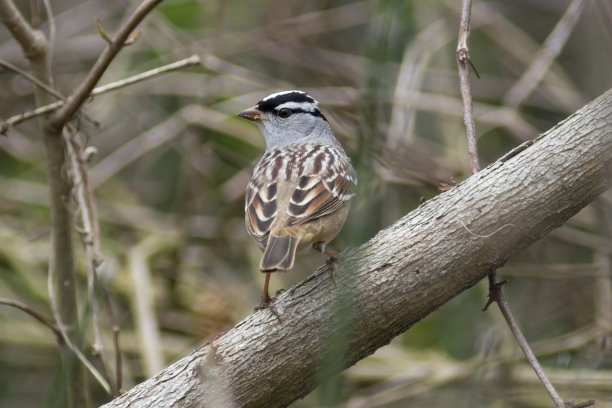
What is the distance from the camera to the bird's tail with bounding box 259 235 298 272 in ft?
10.6

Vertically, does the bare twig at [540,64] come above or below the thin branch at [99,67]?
above

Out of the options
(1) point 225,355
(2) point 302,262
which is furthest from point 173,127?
(1) point 225,355

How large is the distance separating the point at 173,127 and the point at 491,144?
10.5ft

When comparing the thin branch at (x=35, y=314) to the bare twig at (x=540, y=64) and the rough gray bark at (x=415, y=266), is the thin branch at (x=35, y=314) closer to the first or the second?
the rough gray bark at (x=415, y=266)

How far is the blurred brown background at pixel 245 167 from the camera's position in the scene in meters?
5.93

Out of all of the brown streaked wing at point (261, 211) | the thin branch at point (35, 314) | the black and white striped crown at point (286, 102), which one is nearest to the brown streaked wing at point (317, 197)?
the brown streaked wing at point (261, 211)

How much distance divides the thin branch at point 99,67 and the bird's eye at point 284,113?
68.6 inches

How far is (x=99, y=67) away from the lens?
3.52m

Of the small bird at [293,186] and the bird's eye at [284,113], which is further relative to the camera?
the bird's eye at [284,113]

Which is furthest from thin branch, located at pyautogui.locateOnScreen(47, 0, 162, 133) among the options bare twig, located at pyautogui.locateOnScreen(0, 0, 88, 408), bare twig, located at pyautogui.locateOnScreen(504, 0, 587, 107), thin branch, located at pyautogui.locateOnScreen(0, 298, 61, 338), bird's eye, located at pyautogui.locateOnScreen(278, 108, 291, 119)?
bare twig, located at pyautogui.locateOnScreen(504, 0, 587, 107)

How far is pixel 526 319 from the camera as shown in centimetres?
533

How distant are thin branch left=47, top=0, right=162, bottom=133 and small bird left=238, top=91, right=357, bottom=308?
1.05 metres

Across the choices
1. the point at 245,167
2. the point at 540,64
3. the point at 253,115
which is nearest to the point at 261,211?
the point at 253,115

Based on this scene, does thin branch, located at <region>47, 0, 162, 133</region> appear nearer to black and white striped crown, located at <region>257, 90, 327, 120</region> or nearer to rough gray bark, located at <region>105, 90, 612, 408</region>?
rough gray bark, located at <region>105, 90, 612, 408</region>
